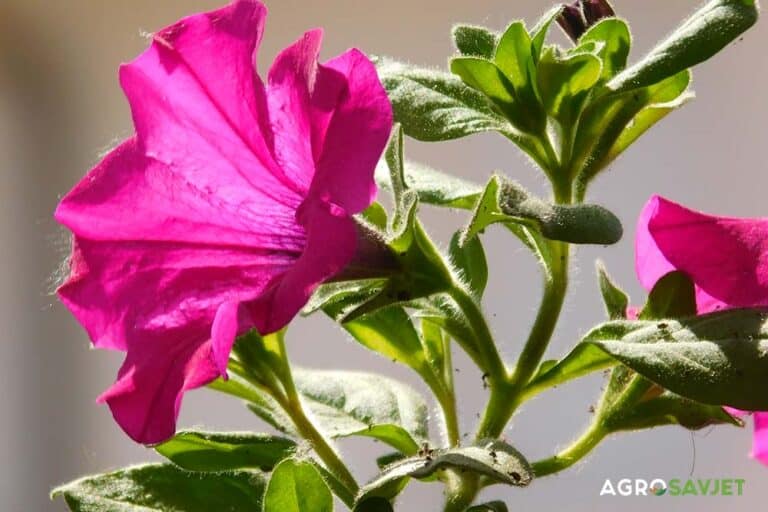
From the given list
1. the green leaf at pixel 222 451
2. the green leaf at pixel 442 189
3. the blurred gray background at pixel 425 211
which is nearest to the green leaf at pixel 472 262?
the green leaf at pixel 442 189

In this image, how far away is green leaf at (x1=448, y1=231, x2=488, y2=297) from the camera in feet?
1.84

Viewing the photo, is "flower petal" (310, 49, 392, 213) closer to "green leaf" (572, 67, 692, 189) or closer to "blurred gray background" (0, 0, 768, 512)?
"green leaf" (572, 67, 692, 189)

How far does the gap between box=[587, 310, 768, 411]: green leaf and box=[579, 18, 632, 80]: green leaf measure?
16cm

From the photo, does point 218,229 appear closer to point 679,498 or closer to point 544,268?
point 544,268

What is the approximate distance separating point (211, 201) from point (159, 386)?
0.11 metres

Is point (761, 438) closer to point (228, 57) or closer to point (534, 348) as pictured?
point (534, 348)

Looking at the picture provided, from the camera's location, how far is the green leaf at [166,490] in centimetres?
53

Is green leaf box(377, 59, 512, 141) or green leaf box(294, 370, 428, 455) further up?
green leaf box(377, 59, 512, 141)

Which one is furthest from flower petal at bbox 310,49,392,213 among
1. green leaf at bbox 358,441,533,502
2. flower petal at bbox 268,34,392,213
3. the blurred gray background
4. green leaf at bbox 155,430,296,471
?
the blurred gray background

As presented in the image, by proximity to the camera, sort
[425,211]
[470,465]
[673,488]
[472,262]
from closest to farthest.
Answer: [470,465] < [472,262] < [673,488] < [425,211]

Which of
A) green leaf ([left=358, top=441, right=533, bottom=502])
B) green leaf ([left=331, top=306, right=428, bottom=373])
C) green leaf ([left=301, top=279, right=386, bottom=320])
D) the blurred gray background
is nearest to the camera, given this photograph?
green leaf ([left=358, top=441, right=533, bottom=502])

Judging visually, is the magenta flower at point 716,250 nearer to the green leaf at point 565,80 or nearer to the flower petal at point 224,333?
the green leaf at point 565,80

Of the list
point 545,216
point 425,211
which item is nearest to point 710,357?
point 545,216

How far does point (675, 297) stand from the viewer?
1.60 feet
